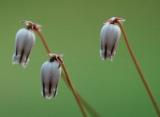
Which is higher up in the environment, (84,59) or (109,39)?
(109,39)

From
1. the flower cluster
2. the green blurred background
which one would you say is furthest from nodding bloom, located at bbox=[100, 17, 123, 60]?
the green blurred background

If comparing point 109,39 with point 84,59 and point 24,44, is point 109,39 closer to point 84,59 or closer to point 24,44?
point 24,44

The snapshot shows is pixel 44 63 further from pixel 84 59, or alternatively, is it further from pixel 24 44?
pixel 84 59

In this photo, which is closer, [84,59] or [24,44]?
[24,44]

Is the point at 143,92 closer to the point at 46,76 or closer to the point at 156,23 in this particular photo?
the point at 156,23

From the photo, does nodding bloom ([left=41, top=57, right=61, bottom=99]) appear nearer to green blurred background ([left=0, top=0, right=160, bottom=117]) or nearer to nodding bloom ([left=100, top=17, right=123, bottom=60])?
nodding bloom ([left=100, top=17, right=123, bottom=60])

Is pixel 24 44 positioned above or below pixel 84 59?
above

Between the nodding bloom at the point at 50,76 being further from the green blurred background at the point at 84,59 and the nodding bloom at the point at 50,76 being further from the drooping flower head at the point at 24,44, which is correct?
the green blurred background at the point at 84,59

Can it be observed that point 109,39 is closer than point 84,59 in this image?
Yes

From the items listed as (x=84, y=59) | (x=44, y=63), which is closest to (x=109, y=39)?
(x=44, y=63)
